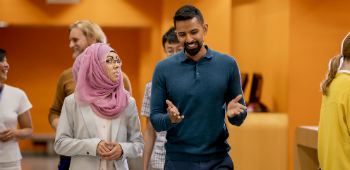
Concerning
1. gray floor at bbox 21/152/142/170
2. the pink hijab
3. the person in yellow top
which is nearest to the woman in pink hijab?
the pink hijab

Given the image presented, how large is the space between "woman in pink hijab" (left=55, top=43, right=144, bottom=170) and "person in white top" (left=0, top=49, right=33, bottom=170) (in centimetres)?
97

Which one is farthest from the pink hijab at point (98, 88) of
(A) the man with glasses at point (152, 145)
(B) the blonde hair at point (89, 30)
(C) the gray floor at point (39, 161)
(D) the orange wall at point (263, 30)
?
(C) the gray floor at point (39, 161)

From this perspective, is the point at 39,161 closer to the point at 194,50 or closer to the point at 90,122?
the point at 90,122

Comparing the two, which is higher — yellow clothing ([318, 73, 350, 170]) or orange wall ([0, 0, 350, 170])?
orange wall ([0, 0, 350, 170])

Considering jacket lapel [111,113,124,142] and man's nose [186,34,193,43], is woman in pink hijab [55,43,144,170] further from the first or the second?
man's nose [186,34,193,43]

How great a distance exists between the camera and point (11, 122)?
9.84 feet

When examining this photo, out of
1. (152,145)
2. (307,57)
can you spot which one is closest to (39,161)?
(307,57)

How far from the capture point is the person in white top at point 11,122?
2867mm

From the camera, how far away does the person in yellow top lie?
2047 mm

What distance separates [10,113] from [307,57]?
336 centimetres

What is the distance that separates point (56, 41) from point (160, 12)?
11.4 feet

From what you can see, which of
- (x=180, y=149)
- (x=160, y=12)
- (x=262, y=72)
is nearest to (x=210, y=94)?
(x=180, y=149)

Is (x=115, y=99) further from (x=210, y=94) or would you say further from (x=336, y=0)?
(x=336, y=0)

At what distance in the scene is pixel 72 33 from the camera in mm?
2891
